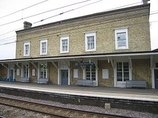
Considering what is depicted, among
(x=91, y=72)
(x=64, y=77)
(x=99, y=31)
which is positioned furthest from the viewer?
(x=64, y=77)

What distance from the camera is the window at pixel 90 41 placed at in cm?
1521

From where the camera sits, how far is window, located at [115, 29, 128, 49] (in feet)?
44.6

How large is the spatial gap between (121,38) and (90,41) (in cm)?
327

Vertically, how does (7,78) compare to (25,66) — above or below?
below

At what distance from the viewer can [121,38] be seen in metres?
13.8

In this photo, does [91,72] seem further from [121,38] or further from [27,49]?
[27,49]

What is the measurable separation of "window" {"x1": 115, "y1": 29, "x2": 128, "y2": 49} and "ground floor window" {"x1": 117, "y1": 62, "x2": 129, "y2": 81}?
165 centimetres

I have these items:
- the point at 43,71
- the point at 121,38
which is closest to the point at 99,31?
the point at 121,38

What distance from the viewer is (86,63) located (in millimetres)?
14102

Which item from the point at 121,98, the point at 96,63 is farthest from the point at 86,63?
the point at 121,98

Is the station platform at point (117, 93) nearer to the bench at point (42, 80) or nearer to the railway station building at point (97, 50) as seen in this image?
the railway station building at point (97, 50)

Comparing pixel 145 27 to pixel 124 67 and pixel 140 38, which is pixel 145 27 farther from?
pixel 124 67

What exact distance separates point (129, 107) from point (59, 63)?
405 inches

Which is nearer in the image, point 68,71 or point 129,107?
point 129,107
